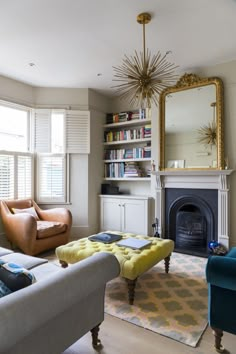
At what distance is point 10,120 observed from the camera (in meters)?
4.29

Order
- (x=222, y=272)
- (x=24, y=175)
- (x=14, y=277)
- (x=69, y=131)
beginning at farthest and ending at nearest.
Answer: (x=69, y=131) < (x=24, y=175) < (x=222, y=272) < (x=14, y=277)

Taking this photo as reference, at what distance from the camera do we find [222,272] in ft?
5.12

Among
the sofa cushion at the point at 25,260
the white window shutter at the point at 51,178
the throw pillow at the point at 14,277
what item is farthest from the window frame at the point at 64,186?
the throw pillow at the point at 14,277

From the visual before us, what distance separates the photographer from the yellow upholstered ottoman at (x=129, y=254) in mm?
2221

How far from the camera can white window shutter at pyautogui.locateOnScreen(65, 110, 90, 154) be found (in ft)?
15.3

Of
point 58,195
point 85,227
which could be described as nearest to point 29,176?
point 58,195

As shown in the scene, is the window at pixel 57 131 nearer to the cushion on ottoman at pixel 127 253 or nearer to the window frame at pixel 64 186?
the window frame at pixel 64 186

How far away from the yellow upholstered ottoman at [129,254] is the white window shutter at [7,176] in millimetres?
2002

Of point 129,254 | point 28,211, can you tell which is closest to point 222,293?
point 129,254

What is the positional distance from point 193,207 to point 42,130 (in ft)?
10.1

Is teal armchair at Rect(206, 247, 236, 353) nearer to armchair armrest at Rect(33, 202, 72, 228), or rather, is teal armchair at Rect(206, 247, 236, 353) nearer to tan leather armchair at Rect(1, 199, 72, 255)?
tan leather armchair at Rect(1, 199, 72, 255)

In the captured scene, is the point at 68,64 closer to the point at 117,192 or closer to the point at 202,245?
the point at 117,192

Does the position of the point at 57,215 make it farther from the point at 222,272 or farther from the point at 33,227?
the point at 222,272

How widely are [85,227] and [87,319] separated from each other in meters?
3.12
